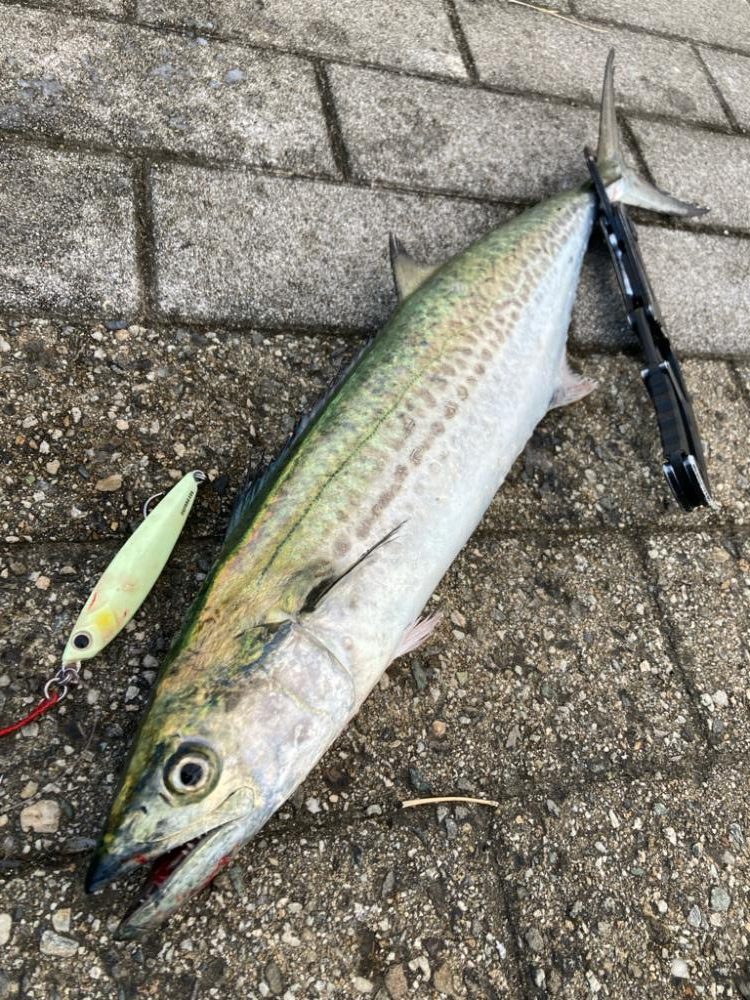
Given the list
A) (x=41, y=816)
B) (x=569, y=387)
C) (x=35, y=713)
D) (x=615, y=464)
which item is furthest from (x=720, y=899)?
(x=35, y=713)

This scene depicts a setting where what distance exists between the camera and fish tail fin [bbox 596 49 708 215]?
3.56m

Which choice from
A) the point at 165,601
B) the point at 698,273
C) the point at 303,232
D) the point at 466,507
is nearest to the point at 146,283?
the point at 303,232

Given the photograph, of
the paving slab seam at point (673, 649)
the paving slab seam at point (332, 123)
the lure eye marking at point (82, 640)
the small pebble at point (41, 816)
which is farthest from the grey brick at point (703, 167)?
the small pebble at point (41, 816)

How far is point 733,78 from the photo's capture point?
4.89 m

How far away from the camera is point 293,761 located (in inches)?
73.2

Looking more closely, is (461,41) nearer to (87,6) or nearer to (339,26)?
(339,26)

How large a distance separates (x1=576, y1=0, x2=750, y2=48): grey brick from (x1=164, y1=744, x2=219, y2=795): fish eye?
5039mm

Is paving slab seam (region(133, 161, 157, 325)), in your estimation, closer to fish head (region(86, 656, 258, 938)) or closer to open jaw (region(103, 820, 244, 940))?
fish head (region(86, 656, 258, 938))

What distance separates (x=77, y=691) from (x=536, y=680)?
1409 mm

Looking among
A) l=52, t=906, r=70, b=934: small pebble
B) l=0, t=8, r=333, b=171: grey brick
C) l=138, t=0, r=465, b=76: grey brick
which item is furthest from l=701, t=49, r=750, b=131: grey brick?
l=52, t=906, r=70, b=934: small pebble

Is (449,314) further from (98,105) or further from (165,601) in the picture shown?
(98,105)

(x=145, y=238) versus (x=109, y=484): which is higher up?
(x=145, y=238)

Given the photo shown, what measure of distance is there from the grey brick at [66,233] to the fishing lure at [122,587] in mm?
915

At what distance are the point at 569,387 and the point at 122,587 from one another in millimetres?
1835
